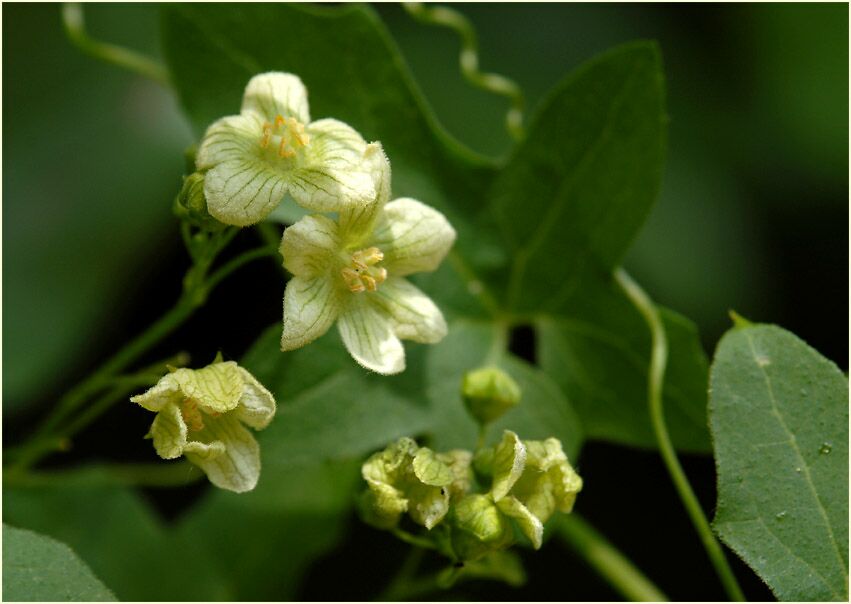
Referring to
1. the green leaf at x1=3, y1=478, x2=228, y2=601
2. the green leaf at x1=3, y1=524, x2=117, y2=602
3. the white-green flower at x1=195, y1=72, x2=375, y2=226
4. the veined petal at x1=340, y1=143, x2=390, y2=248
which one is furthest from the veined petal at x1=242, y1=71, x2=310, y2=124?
the green leaf at x1=3, y1=478, x2=228, y2=601

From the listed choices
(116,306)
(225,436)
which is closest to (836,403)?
(225,436)

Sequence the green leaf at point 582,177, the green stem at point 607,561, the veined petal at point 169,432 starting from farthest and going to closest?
the green stem at point 607,561 → the green leaf at point 582,177 → the veined petal at point 169,432

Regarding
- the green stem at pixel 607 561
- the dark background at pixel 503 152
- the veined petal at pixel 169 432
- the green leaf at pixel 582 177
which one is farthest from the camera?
the dark background at pixel 503 152

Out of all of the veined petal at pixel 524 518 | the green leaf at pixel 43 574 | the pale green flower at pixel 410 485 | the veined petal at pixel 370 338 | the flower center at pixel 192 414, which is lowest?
the green leaf at pixel 43 574

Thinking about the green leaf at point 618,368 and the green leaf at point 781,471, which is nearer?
the green leaf at point 781,471

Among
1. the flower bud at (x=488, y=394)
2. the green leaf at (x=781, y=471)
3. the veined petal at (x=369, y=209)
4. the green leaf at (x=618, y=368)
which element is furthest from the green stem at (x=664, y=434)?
the veined petal at (x=369, y=209)

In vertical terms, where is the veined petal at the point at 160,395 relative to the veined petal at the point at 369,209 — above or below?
below

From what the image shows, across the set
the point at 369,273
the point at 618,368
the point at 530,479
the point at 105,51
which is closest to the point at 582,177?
the point at 618,368

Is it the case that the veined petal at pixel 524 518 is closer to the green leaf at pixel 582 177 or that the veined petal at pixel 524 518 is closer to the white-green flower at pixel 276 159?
the white-green flower at pixel 276 159
